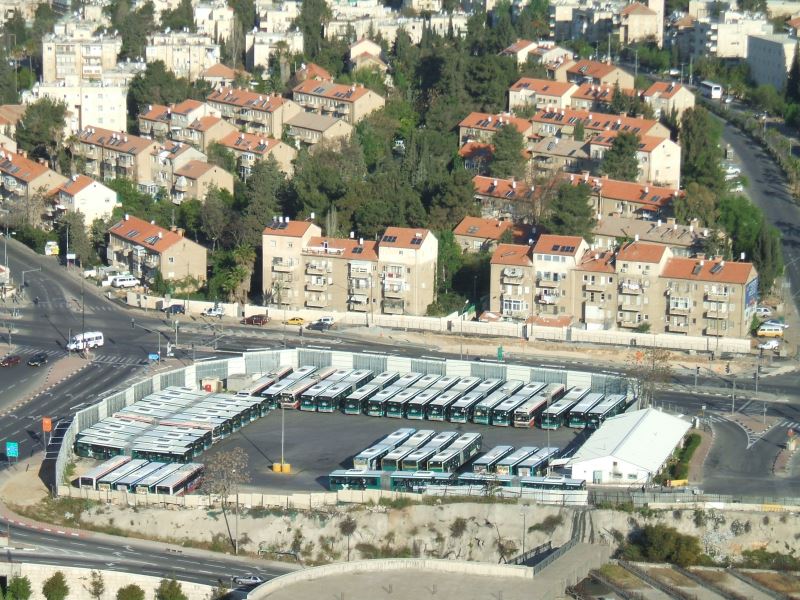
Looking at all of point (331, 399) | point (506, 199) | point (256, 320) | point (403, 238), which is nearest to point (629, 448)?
point (331, 399)

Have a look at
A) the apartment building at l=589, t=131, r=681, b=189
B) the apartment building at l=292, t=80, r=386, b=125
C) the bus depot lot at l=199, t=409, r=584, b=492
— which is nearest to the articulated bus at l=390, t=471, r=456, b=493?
the bus depot lot at l=199, t=409, r=584, b=492

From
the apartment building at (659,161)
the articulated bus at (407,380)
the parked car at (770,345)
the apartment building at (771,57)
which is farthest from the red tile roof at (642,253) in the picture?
the apartment building at (771,57)

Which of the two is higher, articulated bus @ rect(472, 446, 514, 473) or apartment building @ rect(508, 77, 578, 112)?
apartment building @ rect(508, 77, 578, 112)

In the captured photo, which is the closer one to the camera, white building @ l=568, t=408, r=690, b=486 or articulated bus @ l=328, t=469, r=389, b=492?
articulated bus @ l=328, t=469, r=389, b=492

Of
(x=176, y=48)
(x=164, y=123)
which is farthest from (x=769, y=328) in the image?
(x=176, y=48)

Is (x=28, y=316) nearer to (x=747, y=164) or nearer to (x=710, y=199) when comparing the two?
(x=710, y=199)

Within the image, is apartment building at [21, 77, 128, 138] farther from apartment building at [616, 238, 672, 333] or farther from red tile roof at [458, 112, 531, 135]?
apartment building at [616, 238, 672, 333]

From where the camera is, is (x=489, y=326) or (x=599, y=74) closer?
(x=489, y=326)
